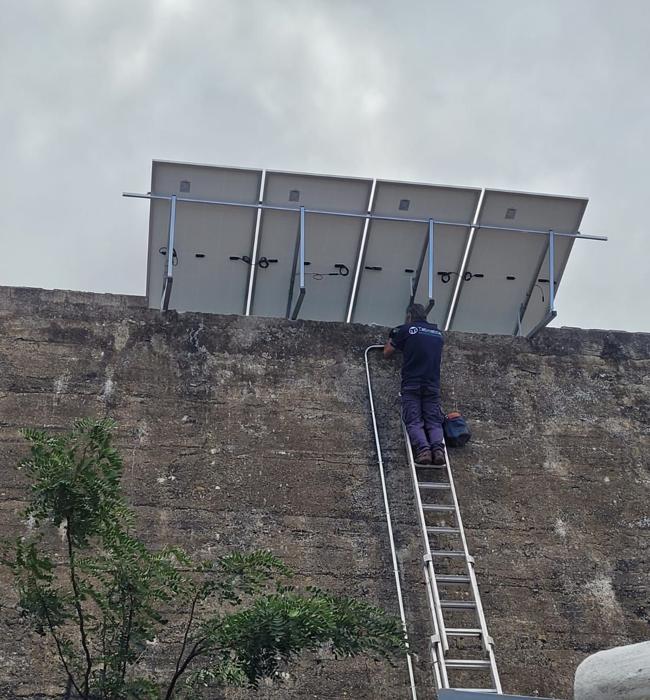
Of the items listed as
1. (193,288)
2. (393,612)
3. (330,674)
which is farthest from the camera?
(193,288)

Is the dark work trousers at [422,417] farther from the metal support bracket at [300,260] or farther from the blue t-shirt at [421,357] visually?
the metal support bracket at [300,260]

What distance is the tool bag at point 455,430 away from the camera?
9055 millimetres

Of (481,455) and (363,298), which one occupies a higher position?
(363,298)

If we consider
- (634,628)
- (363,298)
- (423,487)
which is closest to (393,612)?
(423,487)

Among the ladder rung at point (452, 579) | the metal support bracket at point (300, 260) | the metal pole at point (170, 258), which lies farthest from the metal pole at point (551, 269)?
the metal pole at point (170, 258)

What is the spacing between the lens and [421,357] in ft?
30.6

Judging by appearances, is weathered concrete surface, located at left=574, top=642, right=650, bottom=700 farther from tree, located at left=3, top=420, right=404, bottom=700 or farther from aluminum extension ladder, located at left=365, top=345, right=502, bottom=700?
aluminum extension ladder, located at left=365, top=345, right=502, bottom=700

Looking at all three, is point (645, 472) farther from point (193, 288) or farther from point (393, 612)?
point (193, 288)

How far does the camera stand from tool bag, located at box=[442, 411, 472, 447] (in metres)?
9.05

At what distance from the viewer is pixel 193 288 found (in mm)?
11039

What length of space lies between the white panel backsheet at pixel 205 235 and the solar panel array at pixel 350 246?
0.01m

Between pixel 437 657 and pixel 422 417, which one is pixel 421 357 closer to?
pixel 422 417

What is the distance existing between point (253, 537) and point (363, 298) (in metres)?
3.76

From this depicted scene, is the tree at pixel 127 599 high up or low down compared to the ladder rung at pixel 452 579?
down
